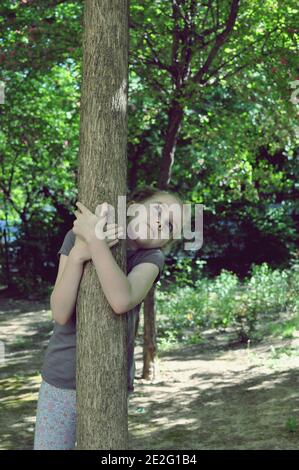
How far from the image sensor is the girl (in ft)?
8.09

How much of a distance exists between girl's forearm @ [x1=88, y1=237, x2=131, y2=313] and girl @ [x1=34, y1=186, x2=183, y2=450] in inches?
2.7

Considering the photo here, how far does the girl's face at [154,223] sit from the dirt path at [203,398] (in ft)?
8.28

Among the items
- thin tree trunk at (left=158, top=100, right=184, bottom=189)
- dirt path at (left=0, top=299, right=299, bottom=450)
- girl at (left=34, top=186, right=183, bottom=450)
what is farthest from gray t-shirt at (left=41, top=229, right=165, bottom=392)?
thin tree trunk at (left=158, top=100, right=184, bottom=189)

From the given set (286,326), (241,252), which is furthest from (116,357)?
(241,252)

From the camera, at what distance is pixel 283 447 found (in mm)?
4656

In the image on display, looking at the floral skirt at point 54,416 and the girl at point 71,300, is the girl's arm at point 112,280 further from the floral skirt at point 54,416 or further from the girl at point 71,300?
the floral skirt at point 54,416

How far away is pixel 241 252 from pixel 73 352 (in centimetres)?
1035

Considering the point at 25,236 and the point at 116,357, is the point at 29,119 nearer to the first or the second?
the point at 25,236

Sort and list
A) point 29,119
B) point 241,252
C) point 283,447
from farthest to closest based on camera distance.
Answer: point 241,252, point 29,119, point 283,447

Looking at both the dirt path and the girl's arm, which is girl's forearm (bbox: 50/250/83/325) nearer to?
the girl's arm

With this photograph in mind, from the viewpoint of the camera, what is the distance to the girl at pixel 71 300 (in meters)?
2.47

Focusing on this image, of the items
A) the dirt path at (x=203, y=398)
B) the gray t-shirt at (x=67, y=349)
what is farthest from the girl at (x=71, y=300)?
the dirt path at (x=203, y=398)

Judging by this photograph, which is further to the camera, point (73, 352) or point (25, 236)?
point (25, 236)
